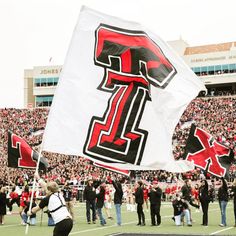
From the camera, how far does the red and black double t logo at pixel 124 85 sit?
8.99 m

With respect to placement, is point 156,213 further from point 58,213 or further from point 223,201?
point 58,213

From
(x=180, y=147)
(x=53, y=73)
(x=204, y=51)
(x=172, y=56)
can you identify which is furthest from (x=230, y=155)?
(x=53, y=73)

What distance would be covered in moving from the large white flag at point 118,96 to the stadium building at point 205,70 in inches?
2512

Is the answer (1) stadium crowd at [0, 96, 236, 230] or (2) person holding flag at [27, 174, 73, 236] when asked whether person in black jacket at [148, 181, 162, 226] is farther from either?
(2) person holding flag at [27, 174, 73, 236]

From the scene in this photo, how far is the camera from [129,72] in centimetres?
937

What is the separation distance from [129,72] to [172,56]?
791 millimetres

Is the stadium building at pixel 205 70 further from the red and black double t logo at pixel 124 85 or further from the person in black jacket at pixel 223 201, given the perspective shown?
the red and black double t logo at pixel 124 85

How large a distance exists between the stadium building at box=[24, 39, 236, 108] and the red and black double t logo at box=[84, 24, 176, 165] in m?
63.8

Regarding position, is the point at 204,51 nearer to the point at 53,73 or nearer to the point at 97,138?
the point at 53,73

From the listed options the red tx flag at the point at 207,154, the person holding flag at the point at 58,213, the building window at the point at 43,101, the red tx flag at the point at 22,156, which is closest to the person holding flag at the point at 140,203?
the red tx flag at the point at 207,154

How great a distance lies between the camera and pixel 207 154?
16656 millimetres

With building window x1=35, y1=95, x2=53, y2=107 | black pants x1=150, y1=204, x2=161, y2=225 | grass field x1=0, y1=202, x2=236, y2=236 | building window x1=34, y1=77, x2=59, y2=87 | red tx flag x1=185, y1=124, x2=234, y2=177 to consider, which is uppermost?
building window x1=34, y1=77, x2=59, y2=87

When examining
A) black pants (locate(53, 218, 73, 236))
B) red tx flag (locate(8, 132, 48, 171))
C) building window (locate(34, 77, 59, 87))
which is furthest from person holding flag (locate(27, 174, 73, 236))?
building window (locate(34, 77, 59, 87))

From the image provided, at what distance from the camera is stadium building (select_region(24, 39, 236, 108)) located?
7356 cm
